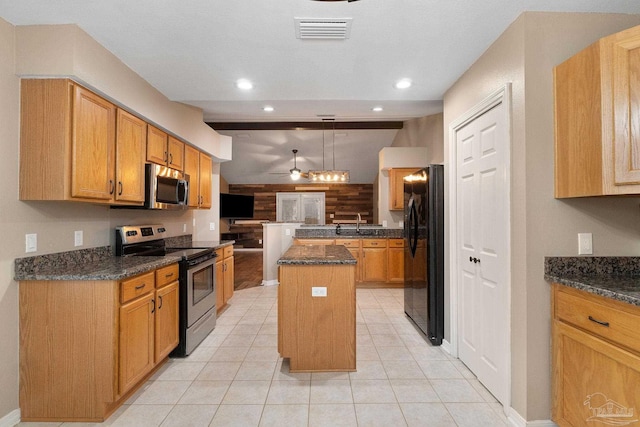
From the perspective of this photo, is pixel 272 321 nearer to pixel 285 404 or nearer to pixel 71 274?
pixel 285 404

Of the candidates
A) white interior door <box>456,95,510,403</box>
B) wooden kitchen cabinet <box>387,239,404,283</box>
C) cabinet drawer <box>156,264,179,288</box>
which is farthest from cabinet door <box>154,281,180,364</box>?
wooden kitchen cabinet <box>387,239,404,283</box>

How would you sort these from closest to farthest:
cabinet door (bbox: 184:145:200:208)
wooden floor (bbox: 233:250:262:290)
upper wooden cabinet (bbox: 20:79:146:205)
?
upper wooden cabinet (bbox: 20:79:146:205)
cabinet door (bbox: 184:145:200:208)
wooden floor (bbox: 233:250:262:290)

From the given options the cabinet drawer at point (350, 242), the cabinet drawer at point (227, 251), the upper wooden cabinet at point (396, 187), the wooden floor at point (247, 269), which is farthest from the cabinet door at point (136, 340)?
the upper wooden cabinet at point (396, 187)

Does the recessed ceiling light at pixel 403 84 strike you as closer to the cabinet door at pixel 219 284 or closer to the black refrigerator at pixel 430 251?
the black refrigerator at pixel 430 251

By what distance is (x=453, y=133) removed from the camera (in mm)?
2775

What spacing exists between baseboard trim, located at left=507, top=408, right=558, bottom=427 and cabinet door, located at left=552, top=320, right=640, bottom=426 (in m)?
0.06

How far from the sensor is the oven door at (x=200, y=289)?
2862mm

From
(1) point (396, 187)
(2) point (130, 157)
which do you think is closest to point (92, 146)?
(2) point (130, 157)

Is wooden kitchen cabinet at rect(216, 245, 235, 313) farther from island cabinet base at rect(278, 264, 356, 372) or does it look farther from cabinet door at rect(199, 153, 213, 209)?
island cabinet base at rect(278, 264, 356, 372)

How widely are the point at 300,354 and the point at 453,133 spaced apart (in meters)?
2.30

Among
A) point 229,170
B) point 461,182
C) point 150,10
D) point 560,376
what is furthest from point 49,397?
point 229,170

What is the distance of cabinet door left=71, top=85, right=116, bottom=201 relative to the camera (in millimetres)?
2004

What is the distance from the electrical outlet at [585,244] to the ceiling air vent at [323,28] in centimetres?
188

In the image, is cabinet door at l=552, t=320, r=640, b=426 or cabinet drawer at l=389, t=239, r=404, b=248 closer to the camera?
cabinet door at l=552, t=320, r=640, b=426
